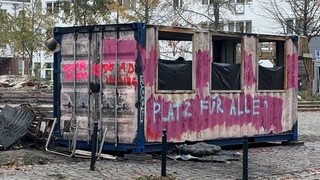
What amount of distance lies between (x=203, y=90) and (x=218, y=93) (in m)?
0.55

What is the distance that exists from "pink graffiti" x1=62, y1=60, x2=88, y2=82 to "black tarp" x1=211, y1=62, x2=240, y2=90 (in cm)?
304

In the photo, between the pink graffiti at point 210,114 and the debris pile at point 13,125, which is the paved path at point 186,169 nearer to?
the pink graffiti at point 210,114

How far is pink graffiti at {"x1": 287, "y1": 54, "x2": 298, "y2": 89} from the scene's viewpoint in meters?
17.5

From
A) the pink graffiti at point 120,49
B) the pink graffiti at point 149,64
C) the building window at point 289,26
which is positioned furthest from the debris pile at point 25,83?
the pink graffiti at point 149,64

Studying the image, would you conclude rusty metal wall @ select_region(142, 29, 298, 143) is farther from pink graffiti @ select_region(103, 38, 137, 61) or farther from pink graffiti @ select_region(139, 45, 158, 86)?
pink graffiti @ select_region(103, 38, 137, 61)

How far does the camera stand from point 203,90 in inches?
595

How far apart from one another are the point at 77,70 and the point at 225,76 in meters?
3.58

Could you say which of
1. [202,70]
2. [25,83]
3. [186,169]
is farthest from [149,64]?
[25,83]

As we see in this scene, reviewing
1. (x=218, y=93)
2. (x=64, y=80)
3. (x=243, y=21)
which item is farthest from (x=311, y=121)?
(x=243, y=21)

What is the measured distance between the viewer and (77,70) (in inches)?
574

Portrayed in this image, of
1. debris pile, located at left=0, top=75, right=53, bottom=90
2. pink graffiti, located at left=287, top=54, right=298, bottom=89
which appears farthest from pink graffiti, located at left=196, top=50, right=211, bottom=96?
debris pile, located at left=0, top=75, right=53, bottom=90

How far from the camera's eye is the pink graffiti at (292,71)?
1748 cm

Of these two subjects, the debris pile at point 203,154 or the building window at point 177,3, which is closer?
the debris pile at point 203,154

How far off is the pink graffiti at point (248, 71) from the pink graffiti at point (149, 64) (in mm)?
3051
